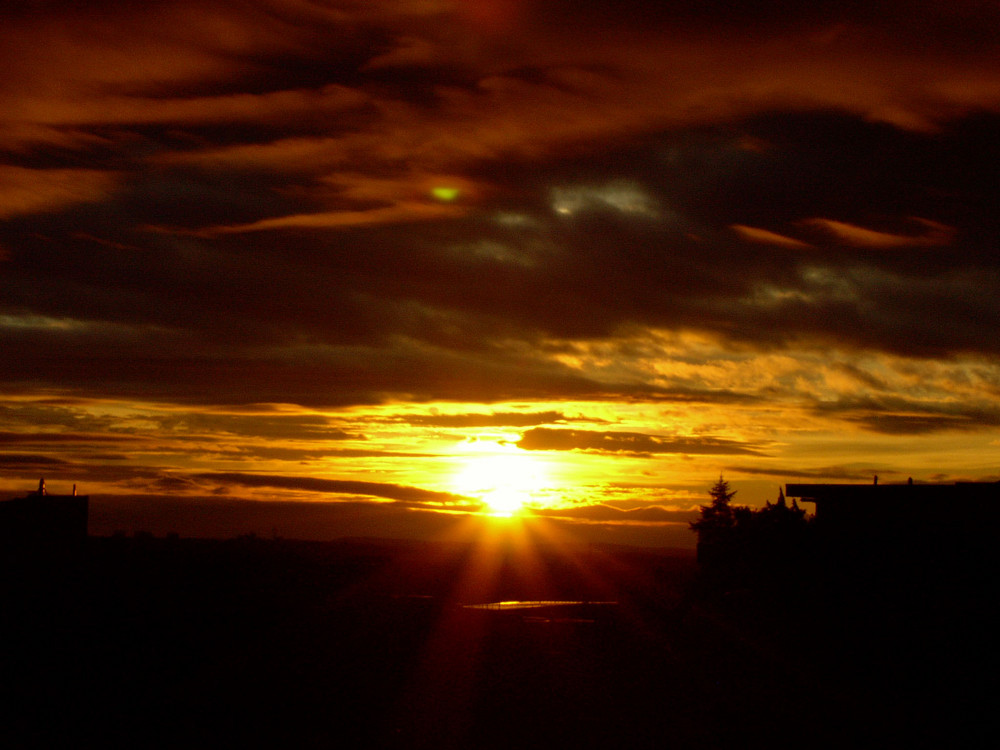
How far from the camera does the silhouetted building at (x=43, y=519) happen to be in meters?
49.8

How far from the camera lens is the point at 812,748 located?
43.3 ft

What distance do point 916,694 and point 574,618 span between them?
16.7 metres

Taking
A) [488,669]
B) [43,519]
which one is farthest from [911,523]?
[43,519]

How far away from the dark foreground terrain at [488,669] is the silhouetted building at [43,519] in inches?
472

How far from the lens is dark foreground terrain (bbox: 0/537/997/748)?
1417cm

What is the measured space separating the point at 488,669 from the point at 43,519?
40.3 meters

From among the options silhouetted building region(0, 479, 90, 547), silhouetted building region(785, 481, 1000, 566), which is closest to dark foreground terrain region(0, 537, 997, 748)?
silhouetted building region(785, 481, 1000, 566)

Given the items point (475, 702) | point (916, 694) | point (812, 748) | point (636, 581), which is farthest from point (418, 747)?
point (636, 581)

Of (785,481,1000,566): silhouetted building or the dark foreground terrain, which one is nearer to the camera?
the dark foreground terrain

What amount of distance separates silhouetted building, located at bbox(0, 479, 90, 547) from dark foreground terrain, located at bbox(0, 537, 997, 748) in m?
12.0

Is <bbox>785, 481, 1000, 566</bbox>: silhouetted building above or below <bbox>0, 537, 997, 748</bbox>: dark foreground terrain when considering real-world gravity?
above

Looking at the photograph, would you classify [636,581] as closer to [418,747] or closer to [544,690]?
[544,690]

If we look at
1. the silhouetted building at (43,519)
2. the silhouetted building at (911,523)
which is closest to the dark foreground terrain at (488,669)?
the silhouetted building at (911,523)

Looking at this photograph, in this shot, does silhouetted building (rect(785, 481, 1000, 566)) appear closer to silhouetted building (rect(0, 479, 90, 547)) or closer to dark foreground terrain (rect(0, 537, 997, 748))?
dark foreground terrain (rect(0, 537, 997, 748))
